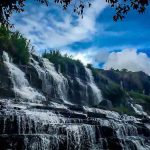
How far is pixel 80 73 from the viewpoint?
6328cm

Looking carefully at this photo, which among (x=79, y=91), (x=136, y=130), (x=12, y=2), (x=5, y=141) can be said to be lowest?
(x=5, y=141)

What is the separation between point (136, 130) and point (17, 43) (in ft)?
92.5

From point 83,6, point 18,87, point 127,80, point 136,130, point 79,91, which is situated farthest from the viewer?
point 127,80

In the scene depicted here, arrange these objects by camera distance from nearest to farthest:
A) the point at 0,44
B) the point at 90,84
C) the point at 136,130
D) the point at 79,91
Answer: the point at 136,130 < the point at 0,44 < the point at 79,91 < the point at 90,84

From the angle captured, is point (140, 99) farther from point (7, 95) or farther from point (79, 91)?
point (7, 95)

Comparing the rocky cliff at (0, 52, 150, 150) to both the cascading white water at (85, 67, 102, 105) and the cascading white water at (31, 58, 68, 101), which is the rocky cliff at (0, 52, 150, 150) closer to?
the cascading white water at (31, 58, 68, 101)

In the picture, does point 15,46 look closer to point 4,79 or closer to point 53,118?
point 4,79

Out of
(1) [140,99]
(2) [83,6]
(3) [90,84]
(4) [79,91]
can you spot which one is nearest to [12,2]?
(2) [83,6]

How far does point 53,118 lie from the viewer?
29.1 m

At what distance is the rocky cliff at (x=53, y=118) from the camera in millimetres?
25000

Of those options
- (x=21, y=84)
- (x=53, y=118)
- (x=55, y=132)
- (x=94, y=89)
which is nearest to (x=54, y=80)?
(x=21, y=84)

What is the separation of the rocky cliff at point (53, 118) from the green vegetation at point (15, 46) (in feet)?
4.77

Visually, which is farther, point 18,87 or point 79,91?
point 79,91

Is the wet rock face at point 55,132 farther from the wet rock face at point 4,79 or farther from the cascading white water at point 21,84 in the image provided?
the cascading white water at point 21,84
